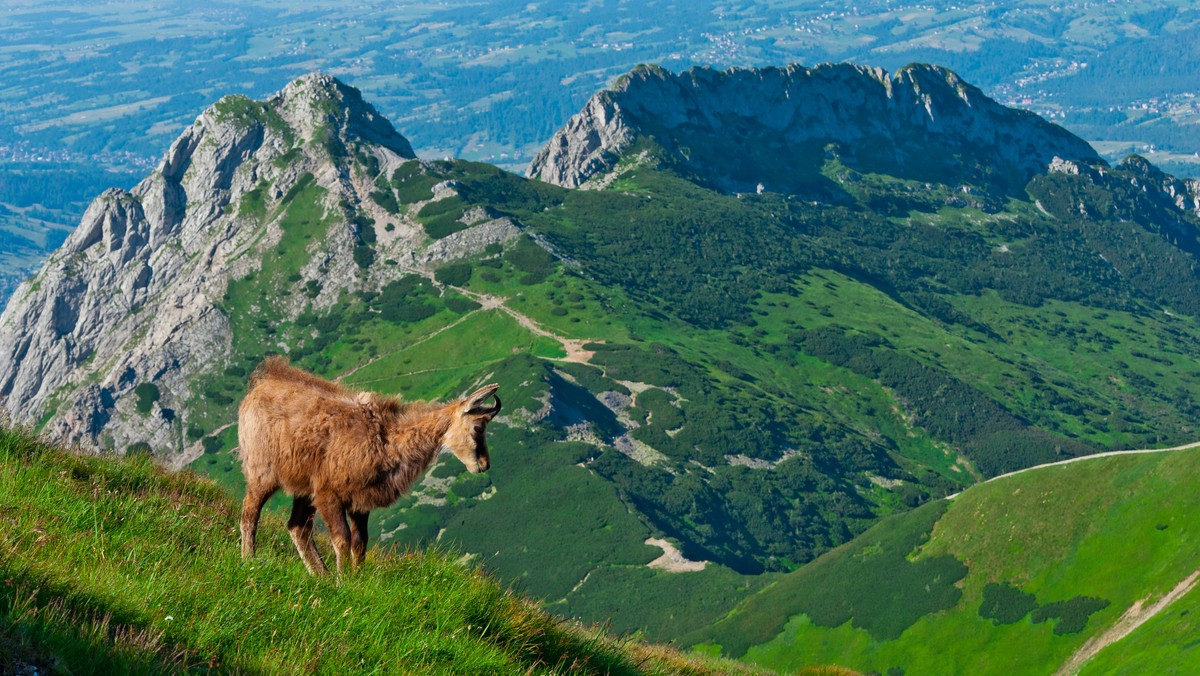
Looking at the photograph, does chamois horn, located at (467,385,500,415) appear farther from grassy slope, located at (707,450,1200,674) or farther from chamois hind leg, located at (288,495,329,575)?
grassy slope, located at (707,450,1200,674)

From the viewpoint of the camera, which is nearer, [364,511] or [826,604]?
[364,511]

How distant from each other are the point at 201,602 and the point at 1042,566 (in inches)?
4789

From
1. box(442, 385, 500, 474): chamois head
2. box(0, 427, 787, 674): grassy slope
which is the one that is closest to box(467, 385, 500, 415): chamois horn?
box(442, 385, 500, 474): chamois head

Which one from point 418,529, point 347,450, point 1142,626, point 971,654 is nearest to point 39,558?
point 347,450

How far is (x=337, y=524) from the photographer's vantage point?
15984mm

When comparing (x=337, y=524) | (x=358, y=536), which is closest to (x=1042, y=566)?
(x=358, y=536)

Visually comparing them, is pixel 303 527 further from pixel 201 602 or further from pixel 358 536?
pixel 201 602

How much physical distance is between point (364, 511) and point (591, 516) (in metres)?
181

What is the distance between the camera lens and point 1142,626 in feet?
313

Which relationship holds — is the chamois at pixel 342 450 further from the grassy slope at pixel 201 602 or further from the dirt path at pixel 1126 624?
the dirt path at pixel 1126 624

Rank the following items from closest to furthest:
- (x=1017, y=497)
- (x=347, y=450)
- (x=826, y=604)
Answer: (x=347, y=450) < (x=1017, y=497) < (x=826, y=604)

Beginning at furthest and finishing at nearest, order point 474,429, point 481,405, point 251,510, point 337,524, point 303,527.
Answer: point 303,527 < point 251,510 < point 481,405 < point 474,429 < point 337,524

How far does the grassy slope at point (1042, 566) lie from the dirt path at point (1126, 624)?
129 centimetres

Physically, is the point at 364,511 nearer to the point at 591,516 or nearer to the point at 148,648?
the point at 148,648
